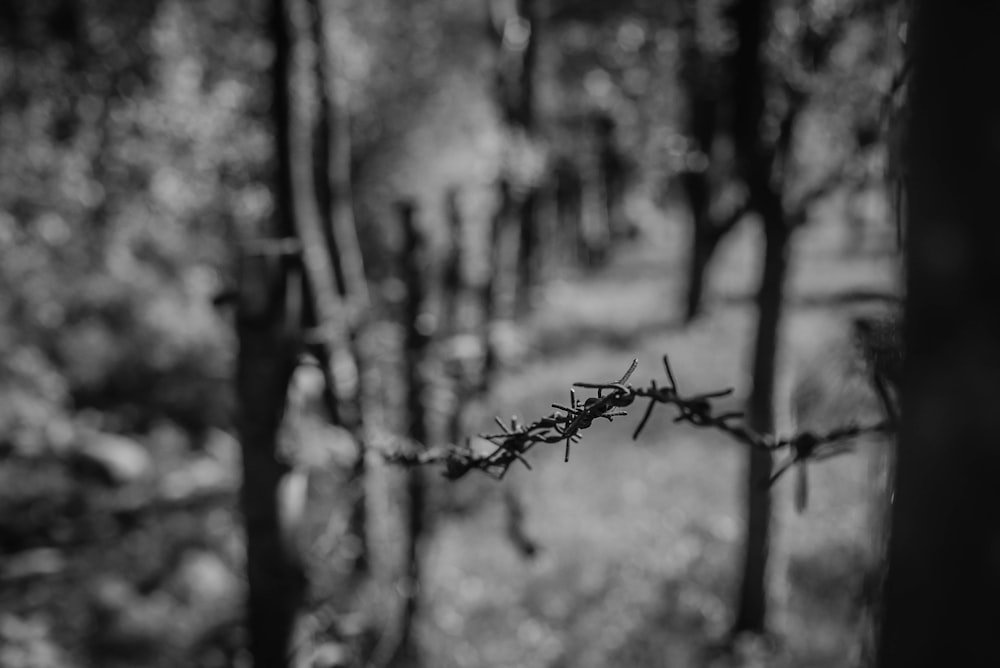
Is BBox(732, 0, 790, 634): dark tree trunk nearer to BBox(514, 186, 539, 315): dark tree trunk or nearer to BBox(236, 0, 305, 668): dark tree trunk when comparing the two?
BBox(236, 0, 305, 668): dark tree trunk

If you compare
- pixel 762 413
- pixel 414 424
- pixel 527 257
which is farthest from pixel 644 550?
pixel 527 257

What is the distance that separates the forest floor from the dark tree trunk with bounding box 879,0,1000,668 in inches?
44.4

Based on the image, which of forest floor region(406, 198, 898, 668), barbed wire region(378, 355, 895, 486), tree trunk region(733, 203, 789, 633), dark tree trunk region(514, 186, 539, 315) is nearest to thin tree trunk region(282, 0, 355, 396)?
forest floor region(406, 198, 898, 668)

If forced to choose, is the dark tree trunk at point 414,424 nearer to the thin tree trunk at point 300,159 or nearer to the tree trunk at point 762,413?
the thin tree trunk at point 300,159

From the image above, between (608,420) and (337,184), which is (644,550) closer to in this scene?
(337,184)

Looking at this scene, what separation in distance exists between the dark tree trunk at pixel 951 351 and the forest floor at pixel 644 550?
1128mm

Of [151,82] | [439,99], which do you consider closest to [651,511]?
[151,82]

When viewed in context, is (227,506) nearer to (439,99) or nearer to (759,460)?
(759,460)

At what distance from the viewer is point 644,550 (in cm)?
712

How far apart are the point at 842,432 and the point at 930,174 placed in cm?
125

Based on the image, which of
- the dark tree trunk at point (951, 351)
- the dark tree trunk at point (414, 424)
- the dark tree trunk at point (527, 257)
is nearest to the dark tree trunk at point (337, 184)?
the dark tree trunk at point (414, 424)

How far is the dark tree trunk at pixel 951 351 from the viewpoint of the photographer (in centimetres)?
65

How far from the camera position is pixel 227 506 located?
8.52 meters

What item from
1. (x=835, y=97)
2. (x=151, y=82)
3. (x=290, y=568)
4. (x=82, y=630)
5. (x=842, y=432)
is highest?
(x=151, y=82)
